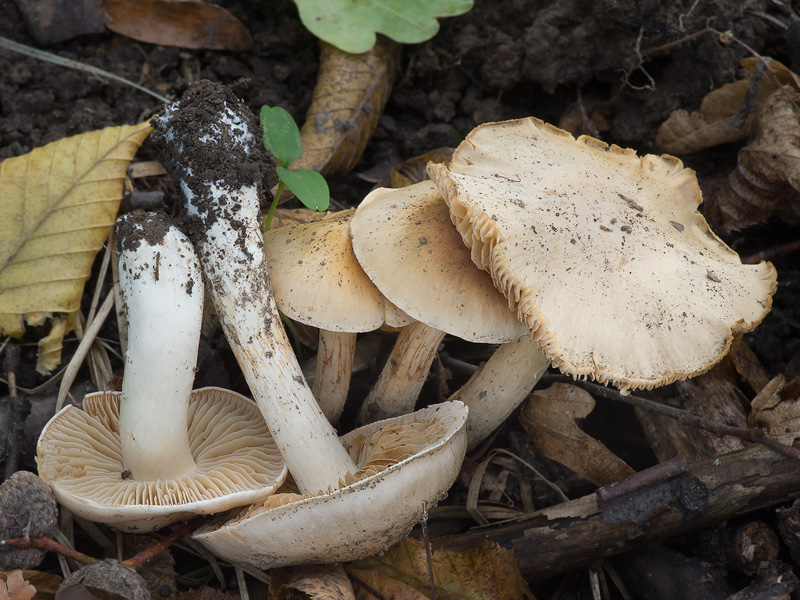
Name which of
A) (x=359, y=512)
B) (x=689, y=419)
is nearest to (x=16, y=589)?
(x=359, y=512)

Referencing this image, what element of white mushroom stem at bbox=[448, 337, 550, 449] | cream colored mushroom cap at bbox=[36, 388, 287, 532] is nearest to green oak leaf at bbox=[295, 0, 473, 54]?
white mushroom stem at bbox=[448, 337, 550, 449]

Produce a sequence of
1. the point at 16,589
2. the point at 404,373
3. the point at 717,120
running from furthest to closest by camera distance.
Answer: the point at 717,120 → the point at 404,373 → the point at 16,589

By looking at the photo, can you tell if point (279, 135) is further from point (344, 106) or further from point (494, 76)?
point (494, 76)

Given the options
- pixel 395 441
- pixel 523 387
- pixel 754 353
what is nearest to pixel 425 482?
pixel 395 441

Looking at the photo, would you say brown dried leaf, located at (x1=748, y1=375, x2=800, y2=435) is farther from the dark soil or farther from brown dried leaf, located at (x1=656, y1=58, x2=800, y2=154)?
brown dried leaf, located at (x1=656, y1=58, x2=800, y2=154)

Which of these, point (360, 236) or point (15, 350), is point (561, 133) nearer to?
point (360, 236)

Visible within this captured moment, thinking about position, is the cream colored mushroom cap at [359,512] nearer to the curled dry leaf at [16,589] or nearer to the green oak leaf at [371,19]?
the curled dry leaf at [16,589]

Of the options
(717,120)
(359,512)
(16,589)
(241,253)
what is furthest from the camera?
(717,120)
